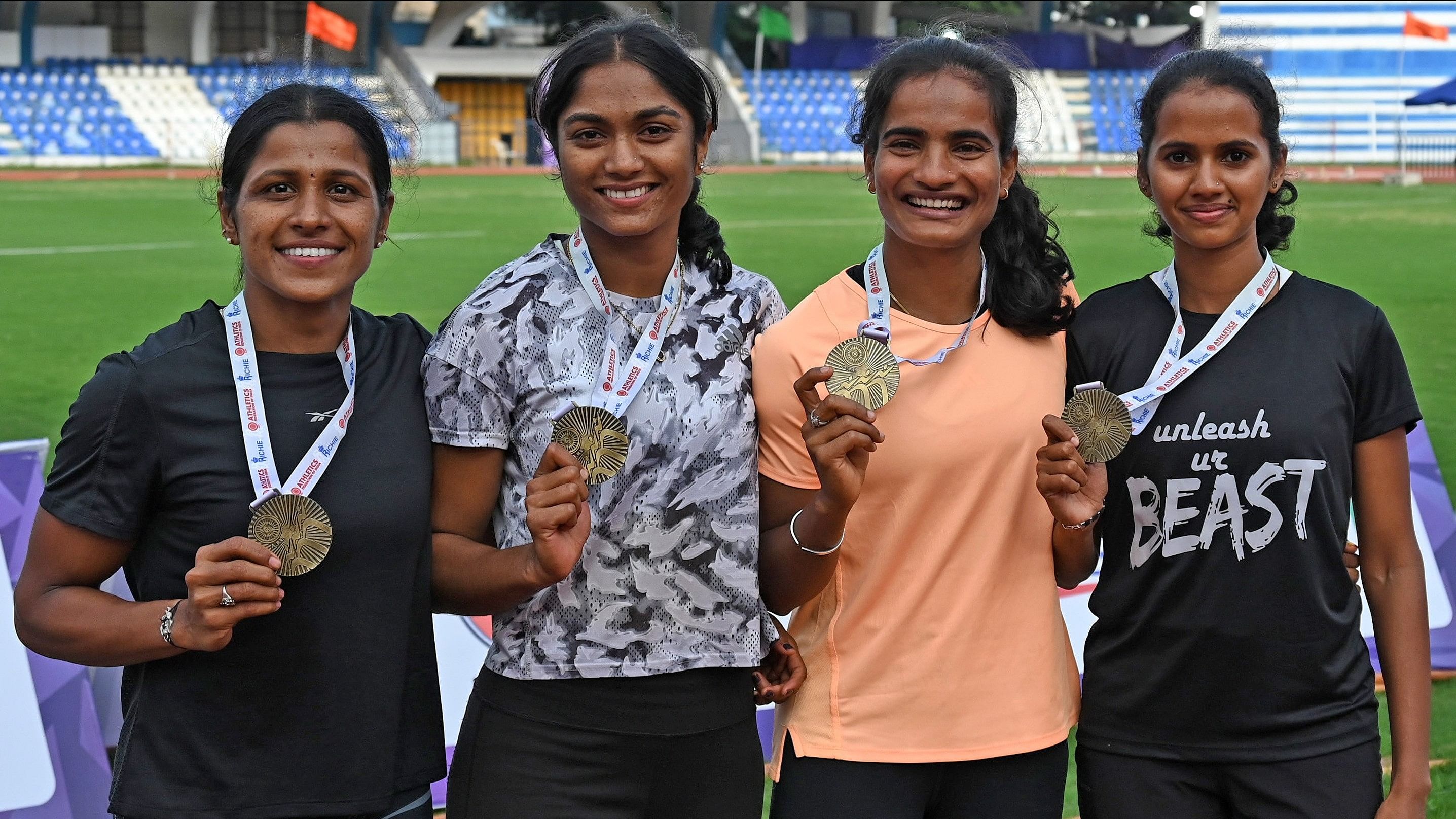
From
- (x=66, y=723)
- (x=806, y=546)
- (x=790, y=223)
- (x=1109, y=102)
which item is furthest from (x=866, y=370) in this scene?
(x=1109, y=102)

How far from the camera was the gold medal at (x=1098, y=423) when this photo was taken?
2.28m

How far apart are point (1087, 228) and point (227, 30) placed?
32.0 meters

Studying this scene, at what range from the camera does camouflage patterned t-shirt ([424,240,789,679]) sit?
7.48 feet

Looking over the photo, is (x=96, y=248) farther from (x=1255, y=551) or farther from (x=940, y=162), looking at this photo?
(x=1255, y=551)

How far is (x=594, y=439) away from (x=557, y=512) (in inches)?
4.9

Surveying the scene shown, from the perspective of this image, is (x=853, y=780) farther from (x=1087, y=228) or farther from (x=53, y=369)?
(x=1087, y=228)

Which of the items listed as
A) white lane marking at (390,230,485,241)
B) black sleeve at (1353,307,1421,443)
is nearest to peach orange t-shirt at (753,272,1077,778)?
black sleeve at (1353,307,1421,443)

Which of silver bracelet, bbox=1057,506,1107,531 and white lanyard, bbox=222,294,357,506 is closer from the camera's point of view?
white lanyard, bbox=222,294,357,506

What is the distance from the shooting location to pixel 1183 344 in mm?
2473

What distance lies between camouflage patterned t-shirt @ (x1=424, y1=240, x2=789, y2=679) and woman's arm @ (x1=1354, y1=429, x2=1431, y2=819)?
104 centimetres

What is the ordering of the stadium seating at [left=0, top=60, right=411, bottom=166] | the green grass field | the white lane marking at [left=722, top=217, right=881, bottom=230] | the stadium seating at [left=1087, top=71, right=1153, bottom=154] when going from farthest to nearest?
the stadium seating at [left=1087, top=71, right=1153, bottom=154], the stadium seating at [left=0, top=60, right=411, bottom=166], the white lane marking at [left=722, top=217, right=881, bottom=230], the green grass field

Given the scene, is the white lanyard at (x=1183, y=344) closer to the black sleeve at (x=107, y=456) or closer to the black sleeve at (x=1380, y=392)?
the black sleeve at (x=1380, y=392)

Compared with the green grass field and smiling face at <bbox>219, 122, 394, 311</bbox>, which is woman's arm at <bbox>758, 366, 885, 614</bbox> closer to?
smiling face at <bbox>219, 122, 394, 311</bbox>

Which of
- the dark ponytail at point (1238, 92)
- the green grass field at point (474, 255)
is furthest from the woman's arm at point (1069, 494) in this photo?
the green grass field at point (474, 255)
